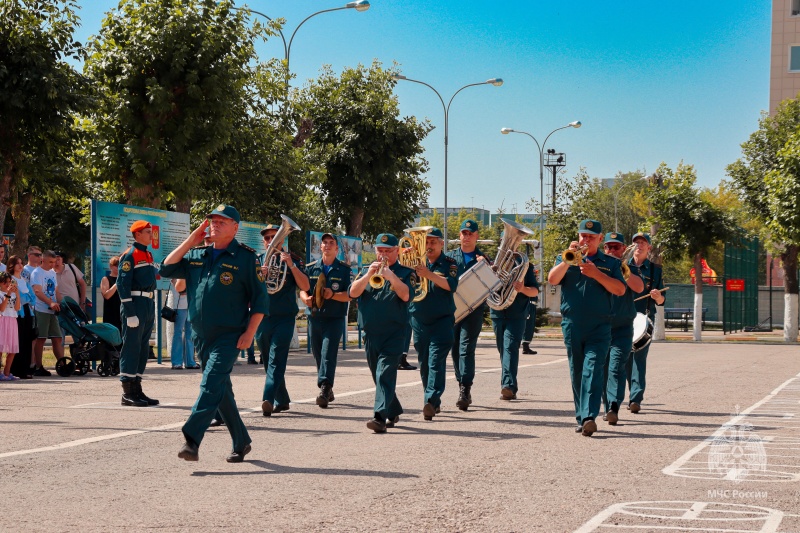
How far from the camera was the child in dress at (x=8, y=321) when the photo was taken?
1609 cm

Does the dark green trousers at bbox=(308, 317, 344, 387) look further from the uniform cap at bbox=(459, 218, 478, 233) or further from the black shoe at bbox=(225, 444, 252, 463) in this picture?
the black shoe at bbox=(225, 444, 252, 463)

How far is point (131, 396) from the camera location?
502 inches

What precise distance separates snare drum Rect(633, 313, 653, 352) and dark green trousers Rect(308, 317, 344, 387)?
336 cm

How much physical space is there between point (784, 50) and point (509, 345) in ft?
239

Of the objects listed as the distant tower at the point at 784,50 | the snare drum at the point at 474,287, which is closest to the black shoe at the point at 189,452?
the snare drum at the point at 474,287

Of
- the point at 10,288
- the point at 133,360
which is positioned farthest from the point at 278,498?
the point at 10,288

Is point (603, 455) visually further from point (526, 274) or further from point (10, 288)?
point (10, 288)

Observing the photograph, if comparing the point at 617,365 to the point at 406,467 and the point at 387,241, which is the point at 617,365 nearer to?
the point at 387,241

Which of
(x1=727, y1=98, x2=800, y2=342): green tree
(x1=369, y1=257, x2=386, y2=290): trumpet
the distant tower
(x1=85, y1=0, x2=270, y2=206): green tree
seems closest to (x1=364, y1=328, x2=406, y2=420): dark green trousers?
(x1=369, y1=257, x2=386, y2=290): trumpet

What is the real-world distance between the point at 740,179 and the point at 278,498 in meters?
37.6

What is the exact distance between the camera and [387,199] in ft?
128

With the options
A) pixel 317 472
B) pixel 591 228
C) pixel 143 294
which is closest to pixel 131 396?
pixel 143 294

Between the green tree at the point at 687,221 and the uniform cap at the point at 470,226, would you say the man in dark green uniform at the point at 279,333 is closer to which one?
the uniform cap at the point at 470,226

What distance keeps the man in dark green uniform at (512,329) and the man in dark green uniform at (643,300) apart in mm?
1336
